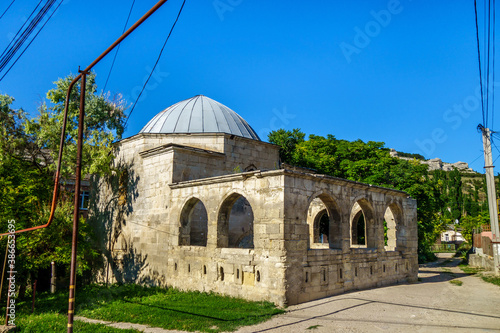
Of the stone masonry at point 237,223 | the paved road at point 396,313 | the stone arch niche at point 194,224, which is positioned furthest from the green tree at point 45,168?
the paved road at point 396,313

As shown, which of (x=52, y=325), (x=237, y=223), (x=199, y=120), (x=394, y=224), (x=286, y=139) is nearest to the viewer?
(x=52, y=325)

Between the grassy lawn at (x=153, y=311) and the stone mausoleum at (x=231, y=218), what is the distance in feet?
2.66

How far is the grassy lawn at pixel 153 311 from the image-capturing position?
338 inches

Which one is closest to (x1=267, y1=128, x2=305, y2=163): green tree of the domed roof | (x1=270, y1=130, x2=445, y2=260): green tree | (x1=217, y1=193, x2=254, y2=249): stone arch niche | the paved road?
(x1=270, y1=130, x2=445, y2=260): green tree

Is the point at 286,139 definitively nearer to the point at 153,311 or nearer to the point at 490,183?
the point at 490,183

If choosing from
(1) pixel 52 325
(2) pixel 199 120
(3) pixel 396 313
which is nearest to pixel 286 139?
(2) pixel 199 120

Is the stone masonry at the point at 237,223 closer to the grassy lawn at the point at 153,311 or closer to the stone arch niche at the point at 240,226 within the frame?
the stone arch niche at the point at 240,226

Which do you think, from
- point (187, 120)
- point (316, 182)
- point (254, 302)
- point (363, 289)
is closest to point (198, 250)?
point (254, 302)

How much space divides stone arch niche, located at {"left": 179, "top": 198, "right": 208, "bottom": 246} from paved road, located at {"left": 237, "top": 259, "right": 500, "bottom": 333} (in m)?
5.17

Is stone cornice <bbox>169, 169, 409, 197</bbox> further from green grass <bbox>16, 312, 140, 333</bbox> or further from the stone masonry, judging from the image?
green grass <bbox>16, 312, 140, 333</bbox>

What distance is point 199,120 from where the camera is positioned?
17.5 meters

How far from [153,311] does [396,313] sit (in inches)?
241

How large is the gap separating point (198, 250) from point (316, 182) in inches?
177

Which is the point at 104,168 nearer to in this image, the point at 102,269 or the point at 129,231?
the point at 129,231
